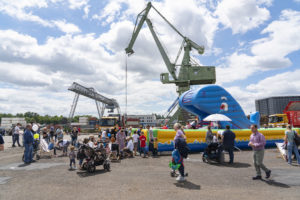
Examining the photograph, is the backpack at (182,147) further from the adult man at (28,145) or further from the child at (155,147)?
the adult man at (28,145)

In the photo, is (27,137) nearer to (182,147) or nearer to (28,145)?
(28,145)

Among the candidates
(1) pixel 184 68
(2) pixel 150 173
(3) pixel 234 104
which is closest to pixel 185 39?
(1) pixel 184 68

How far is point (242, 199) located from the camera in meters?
4.38

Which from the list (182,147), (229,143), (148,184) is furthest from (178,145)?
(229,143)

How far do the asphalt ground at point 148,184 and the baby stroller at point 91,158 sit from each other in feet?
0.75

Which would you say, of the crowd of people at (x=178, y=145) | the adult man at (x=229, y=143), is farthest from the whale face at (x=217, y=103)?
the adult man at (x=229, y=143)

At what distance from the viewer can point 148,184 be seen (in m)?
5.54

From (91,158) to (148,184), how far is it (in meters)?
2.79

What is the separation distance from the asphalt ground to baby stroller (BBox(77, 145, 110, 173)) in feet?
0.75

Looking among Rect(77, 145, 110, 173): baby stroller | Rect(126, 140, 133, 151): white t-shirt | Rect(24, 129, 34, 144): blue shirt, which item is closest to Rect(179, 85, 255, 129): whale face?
Rect(126, 140, 133, 151): white t-shirt

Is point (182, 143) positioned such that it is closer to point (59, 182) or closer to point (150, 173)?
point (150, 173)

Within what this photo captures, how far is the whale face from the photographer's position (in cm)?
1372

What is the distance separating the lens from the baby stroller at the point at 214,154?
8438 mm

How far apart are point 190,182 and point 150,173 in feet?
5.12
